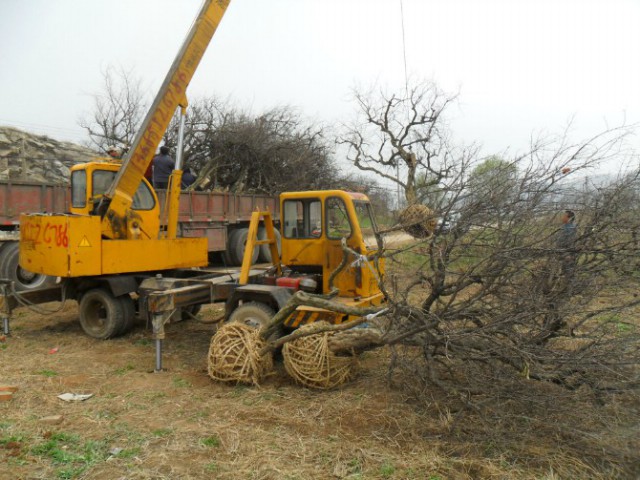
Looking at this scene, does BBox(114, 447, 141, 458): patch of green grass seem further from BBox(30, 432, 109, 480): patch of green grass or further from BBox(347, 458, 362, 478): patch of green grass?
BBox(347, 458, 362, 478): patch of green grass

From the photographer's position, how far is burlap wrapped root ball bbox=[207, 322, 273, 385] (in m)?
4.77

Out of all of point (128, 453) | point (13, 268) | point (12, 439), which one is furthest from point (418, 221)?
point (13, 268)

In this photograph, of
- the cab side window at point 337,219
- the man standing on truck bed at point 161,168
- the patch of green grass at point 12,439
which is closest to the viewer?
the patch of green grass at point 12,439

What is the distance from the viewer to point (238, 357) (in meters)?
4.76

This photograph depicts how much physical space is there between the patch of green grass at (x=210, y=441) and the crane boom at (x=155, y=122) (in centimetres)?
390

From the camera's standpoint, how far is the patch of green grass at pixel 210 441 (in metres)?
3.61

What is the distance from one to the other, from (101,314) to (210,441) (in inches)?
167

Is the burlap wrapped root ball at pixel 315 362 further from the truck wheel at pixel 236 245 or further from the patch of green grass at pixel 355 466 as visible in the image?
the truck wheel at pixel 236 245

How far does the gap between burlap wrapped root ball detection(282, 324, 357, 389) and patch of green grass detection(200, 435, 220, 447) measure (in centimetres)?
111

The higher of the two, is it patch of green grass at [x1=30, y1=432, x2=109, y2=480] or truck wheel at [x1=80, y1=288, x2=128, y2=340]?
truck wheel at [x1=80, y1=288, x2=128, y2=340]

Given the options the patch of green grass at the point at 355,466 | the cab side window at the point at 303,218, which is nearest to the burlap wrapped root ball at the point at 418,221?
the cab side window at the point at 303,218

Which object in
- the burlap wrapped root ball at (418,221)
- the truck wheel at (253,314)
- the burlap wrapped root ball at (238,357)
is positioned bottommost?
the burlap wrapped root ball at (238,357)

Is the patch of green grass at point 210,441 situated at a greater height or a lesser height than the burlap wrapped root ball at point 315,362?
lesser

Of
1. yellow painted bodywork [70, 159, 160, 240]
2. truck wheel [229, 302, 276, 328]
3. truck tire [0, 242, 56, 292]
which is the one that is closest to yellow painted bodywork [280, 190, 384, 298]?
truck wheel [229, 302, 276, 328]
